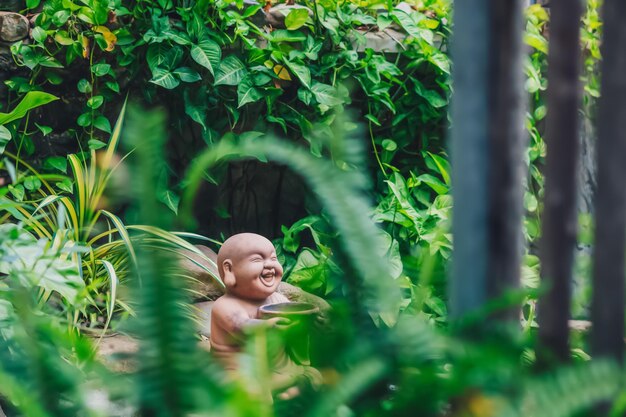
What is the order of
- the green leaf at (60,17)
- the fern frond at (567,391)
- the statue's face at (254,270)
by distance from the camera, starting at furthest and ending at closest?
1. the green leaf at (60,17)
2. the statue's face at (254,270)
3. the fern frond at (567,391)

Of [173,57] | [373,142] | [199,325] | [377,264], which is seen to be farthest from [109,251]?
[377,264]

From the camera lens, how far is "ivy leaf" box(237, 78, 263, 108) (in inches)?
154

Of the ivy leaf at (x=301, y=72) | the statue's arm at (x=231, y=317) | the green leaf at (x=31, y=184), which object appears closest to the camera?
the statue's arm at (x=231, y=317)

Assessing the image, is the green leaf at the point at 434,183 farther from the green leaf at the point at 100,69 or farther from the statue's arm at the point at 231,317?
the green leaf at the point at 100,69

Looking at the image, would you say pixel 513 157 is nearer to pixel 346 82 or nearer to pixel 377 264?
pixel 377 264

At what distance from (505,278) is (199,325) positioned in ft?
7.61

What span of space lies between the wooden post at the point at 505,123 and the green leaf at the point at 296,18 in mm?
3269

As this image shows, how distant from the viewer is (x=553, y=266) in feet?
2.66

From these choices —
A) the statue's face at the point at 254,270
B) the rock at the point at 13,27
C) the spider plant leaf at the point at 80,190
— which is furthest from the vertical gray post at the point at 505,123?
the rock at the point at 13,27

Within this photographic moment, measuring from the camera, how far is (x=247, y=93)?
3918 mm

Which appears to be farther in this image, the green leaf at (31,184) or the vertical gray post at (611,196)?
the green leaf at (31,184)

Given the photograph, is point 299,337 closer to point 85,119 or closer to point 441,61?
point 85,119

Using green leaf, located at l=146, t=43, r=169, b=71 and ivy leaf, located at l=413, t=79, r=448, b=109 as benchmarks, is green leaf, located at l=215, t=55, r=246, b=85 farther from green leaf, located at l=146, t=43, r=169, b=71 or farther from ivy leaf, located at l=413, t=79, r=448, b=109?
ivy leaf, located at l=413, t=79, r=448, b=109

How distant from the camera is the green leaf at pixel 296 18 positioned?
396cm
